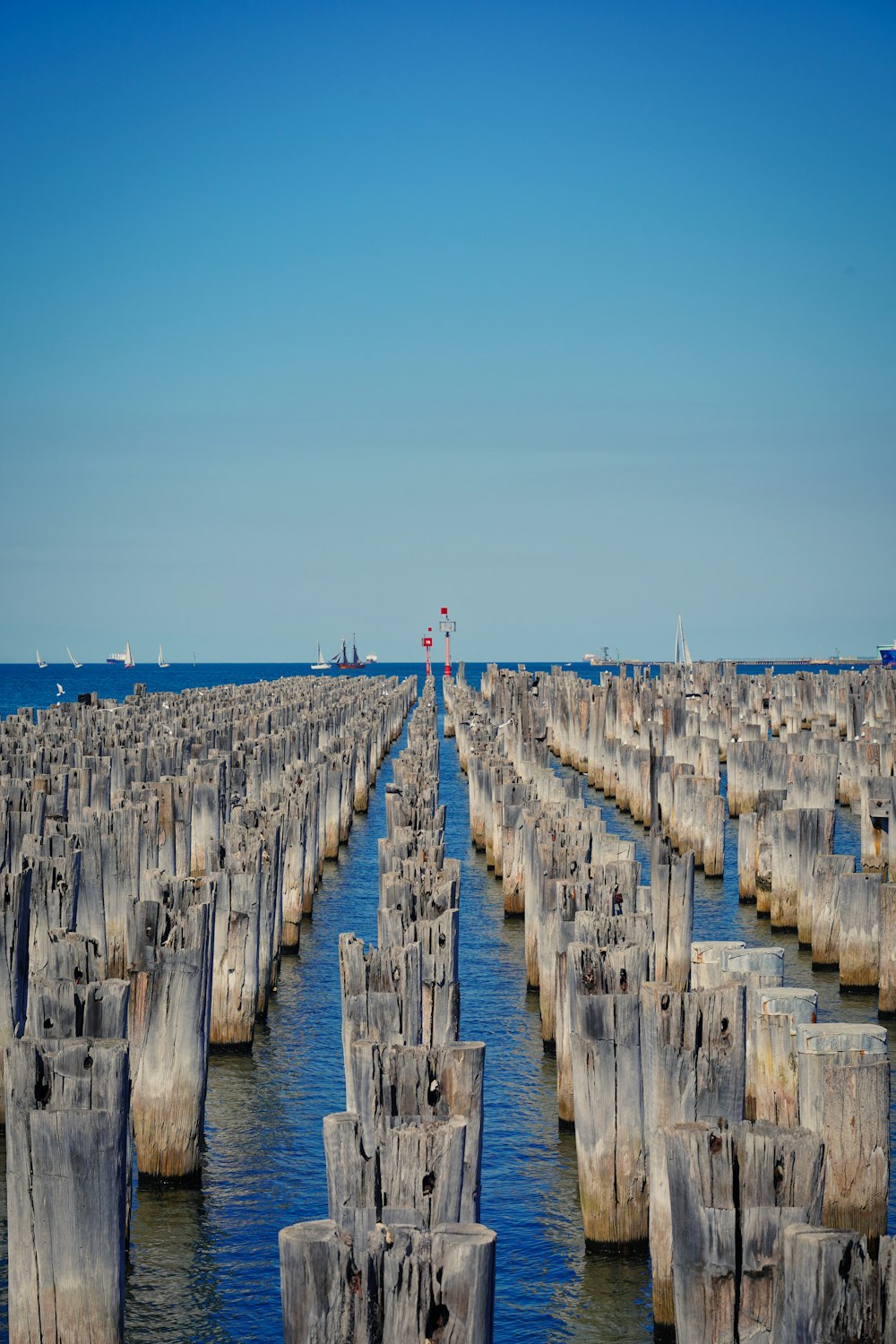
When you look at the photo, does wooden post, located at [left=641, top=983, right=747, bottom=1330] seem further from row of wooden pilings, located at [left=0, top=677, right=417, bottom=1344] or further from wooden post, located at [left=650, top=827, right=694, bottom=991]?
wooden post, located at [left=650, top=827, right=694, bottom=991]

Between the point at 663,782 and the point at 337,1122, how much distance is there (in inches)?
677

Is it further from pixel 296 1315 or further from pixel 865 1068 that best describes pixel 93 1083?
pixel 865 1068

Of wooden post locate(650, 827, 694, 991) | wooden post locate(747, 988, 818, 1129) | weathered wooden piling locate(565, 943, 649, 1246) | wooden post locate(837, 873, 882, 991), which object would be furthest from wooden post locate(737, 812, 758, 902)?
Answer: weathered wooden piling locate(565, 943, 649, 1246)

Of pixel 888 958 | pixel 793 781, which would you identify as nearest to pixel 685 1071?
pixel 888 958

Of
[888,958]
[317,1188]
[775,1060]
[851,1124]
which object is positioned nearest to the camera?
[851,1124]

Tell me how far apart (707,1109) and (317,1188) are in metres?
3.16

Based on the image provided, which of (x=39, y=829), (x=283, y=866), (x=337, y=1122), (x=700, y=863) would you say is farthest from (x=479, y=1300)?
(x=700, y=863)

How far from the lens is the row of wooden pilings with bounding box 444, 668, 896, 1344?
4852 mm

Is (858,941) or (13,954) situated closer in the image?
(13,954)

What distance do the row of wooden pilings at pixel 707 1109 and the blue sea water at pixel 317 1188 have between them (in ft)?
1.20

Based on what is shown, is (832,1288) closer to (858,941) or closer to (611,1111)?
(611,1111)

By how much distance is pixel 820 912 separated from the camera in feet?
45.6

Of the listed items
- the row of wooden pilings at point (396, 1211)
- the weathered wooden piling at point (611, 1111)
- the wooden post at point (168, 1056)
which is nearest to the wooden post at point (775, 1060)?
the weathered wooden piling at point (611, 1111)

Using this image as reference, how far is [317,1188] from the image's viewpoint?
28.6 ft
